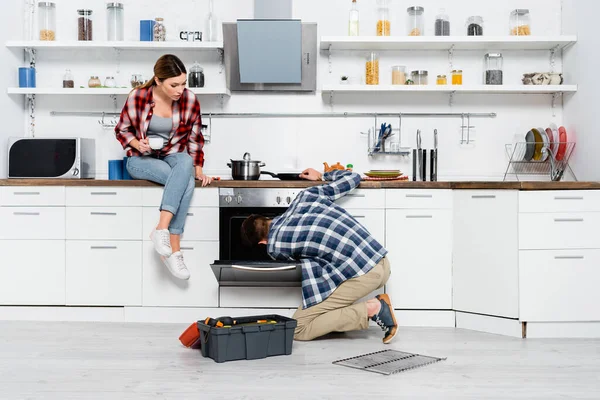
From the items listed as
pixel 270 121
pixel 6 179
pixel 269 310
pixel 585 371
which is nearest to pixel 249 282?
pixel 269 310

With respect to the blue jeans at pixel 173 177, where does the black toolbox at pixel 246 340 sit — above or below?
below

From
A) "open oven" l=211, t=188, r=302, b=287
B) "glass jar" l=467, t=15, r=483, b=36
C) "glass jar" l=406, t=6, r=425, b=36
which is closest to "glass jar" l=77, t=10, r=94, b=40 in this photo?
"open oven" l=211, t=188, r=302, b=287

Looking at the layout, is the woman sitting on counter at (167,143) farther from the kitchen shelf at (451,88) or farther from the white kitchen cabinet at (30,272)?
the kitchen shelf at (451,88)

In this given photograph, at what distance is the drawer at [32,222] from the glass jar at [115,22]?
1.32 m

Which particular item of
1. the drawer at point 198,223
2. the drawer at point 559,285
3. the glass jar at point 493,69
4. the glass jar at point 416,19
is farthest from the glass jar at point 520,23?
the drawer at point 198,223

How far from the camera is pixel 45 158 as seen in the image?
4.50 m

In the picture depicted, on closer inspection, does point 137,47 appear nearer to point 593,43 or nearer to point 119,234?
point 119,234

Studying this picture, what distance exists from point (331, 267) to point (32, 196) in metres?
1.99

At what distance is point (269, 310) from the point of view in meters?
4.21

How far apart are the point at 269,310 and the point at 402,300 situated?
0.82 m

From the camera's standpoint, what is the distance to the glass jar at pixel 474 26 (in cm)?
473

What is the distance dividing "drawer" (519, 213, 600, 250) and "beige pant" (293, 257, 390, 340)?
0.83 m

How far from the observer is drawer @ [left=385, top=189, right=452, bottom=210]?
4188 mm

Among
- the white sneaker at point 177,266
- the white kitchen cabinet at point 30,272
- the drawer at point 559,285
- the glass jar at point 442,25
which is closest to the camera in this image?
the drawer at point 559,285
